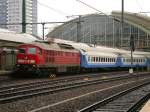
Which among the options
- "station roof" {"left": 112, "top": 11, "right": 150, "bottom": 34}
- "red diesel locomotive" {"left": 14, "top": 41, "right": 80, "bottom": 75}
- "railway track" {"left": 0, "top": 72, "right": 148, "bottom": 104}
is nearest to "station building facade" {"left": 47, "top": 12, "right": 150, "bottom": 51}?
"station roof" {"left": 112, "top": 11, "right": 150, "bottom": 34}

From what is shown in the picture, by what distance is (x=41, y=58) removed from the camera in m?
34.5

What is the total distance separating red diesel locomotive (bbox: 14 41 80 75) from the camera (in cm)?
3403

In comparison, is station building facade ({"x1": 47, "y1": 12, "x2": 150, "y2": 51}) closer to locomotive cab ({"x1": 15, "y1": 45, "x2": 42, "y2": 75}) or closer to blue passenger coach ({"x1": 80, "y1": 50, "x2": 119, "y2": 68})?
blue passenger coach ({"x1": 80, "y1": 50, "x2": 119, "y2": 68})

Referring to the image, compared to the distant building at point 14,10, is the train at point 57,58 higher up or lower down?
lower down

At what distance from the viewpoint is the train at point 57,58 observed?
34156 mm

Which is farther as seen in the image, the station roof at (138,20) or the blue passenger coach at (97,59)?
the station roof at (138,20)

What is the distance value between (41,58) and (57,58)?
3.30 meters

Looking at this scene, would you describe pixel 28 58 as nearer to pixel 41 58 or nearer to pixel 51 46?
pixel 41 58

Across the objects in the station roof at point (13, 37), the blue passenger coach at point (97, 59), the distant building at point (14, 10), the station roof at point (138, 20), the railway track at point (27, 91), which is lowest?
the railway track at point (27, 91)

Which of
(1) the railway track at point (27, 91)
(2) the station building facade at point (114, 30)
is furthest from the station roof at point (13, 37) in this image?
(2) the station building facade at point (114, 30)

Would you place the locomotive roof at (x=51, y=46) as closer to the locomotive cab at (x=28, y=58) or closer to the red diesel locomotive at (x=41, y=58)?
the red diesel locomotive at (x=41, y=58)

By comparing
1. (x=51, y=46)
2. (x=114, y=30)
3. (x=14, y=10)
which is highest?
(x=114, y=30)

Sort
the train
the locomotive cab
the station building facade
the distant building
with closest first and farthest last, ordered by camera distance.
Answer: the locomotive cab, the train, the distant building, the station building facade

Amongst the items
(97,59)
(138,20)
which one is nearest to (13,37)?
(97,59)
